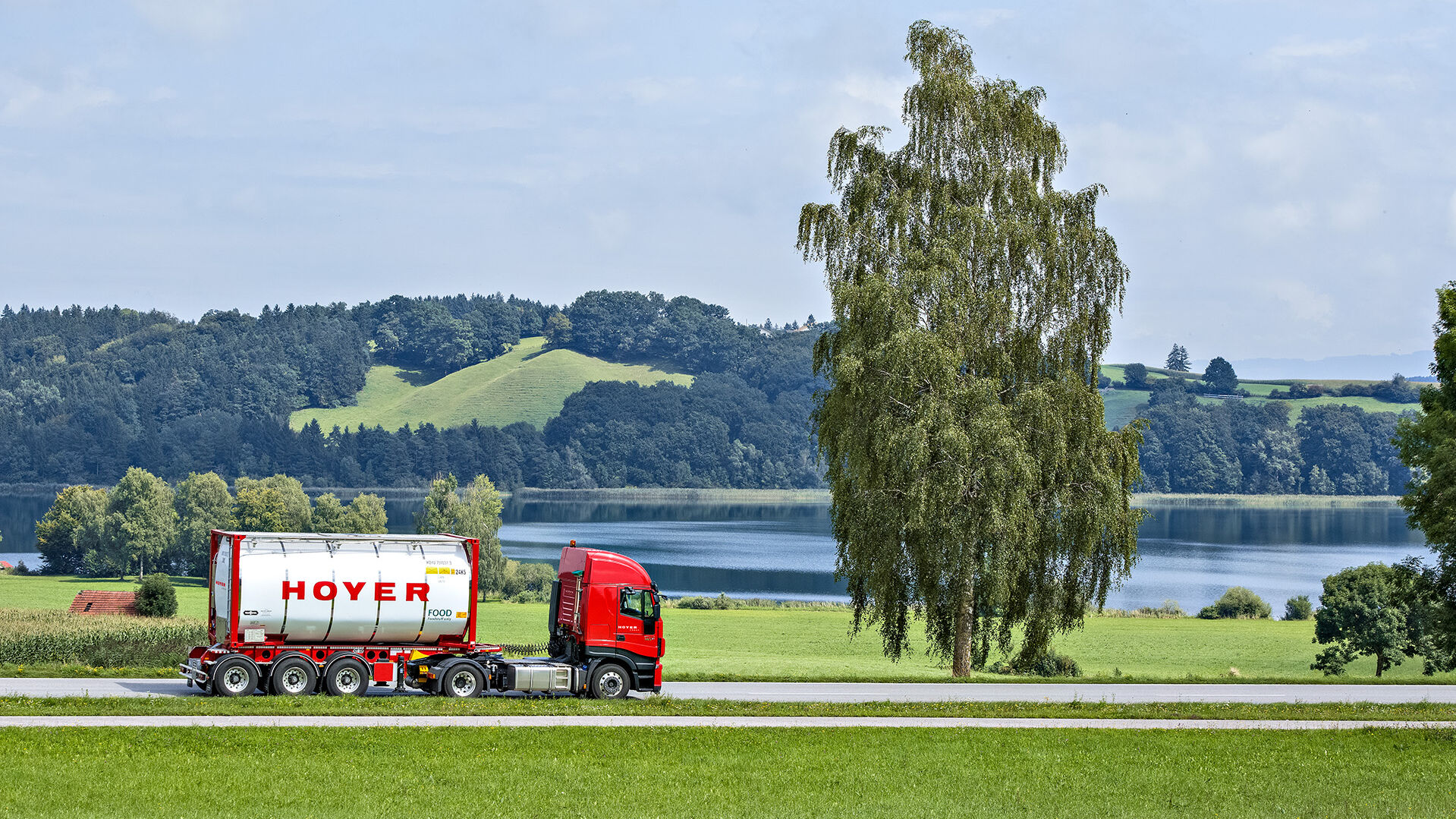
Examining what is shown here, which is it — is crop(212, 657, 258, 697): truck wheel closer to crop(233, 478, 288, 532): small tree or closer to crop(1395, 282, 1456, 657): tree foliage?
crop(1395, 282, 1456, 657): tree foliage

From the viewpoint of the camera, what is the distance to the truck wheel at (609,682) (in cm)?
Result: 2483

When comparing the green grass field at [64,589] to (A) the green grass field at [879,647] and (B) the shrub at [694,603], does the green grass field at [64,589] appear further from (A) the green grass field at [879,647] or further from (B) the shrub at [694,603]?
(B) the shrub at [694,603]

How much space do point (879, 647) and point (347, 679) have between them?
31313 millimetres

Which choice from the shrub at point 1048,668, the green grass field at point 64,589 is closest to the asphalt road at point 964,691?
the shrub at point 1048,668

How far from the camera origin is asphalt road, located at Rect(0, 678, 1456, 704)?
958 inches

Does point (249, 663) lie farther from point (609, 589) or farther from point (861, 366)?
point (861, 366)

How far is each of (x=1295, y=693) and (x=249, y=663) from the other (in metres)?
22.5

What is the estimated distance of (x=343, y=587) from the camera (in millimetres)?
24000

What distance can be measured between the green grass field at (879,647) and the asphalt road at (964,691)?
1148 mm

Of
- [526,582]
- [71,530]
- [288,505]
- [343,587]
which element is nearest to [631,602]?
[343,587]

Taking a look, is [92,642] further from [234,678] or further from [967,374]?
[967,374]

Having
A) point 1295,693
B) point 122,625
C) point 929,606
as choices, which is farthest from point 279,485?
point 1295,693

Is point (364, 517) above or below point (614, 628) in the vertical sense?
below

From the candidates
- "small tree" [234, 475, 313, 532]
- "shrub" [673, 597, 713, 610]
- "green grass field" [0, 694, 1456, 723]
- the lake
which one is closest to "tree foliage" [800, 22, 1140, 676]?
"green grass field" [0, 694, 1456, 723]
